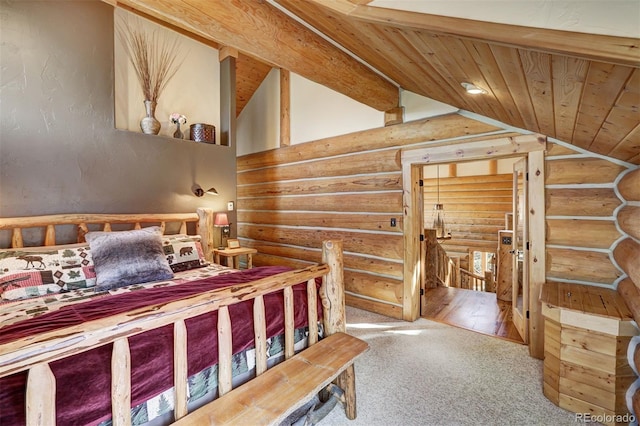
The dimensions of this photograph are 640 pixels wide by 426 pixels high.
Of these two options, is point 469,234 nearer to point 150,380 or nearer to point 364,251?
point 364,251

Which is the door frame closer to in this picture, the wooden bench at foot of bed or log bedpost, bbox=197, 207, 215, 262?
the wooden bench at foot of bed

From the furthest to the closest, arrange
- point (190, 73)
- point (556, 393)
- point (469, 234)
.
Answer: point (469, 234) → point (190, 73) → point (556, 393)

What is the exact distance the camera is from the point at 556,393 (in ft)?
6.95

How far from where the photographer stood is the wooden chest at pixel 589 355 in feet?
6.31

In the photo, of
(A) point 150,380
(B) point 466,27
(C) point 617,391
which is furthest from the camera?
(C) point 617,391

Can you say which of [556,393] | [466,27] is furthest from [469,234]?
[466,27]

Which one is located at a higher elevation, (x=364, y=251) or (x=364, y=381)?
(x=364, y=251)

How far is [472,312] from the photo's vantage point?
3865mm

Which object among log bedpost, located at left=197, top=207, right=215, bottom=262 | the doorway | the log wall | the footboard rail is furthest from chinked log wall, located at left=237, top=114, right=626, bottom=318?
the footboard rail

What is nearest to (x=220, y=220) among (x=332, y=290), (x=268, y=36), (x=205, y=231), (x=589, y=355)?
(x=205, y=231)

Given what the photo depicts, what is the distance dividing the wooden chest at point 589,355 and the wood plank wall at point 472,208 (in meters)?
4.95

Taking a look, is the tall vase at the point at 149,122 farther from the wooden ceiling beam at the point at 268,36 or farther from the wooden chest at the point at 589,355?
the wooden chest at the point at 589,355

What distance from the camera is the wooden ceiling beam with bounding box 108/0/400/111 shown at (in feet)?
5.36

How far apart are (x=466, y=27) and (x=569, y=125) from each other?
4.89ft
